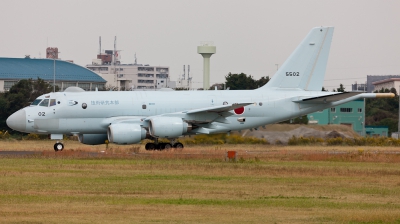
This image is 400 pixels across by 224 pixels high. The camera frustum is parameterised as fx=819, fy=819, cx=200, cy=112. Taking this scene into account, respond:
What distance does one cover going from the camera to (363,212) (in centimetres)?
1759

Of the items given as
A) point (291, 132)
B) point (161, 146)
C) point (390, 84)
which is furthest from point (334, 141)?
point (390, 84)

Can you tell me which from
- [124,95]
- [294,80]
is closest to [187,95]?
[124,95]

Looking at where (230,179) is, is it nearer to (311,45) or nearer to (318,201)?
(318,201)

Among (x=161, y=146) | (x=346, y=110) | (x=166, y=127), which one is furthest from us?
(x=346, y=110)

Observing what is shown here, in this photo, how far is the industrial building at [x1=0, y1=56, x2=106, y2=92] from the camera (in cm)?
11979

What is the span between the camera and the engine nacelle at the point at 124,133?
37.7m

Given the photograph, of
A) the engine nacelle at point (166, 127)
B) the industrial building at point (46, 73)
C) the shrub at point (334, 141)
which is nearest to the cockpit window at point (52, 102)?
the engine nacelle at point (166, 127)

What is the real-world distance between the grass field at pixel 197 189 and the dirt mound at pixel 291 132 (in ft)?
46.1

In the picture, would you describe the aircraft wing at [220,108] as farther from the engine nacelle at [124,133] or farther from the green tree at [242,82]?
the green tree at [242,82]

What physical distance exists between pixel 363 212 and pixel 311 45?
28.3 metres

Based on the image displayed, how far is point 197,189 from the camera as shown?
2191 cm

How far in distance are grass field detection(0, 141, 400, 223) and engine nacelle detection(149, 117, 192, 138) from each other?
426cm

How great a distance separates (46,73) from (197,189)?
349 feet

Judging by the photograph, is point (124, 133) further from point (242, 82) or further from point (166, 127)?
point (242, 82)
